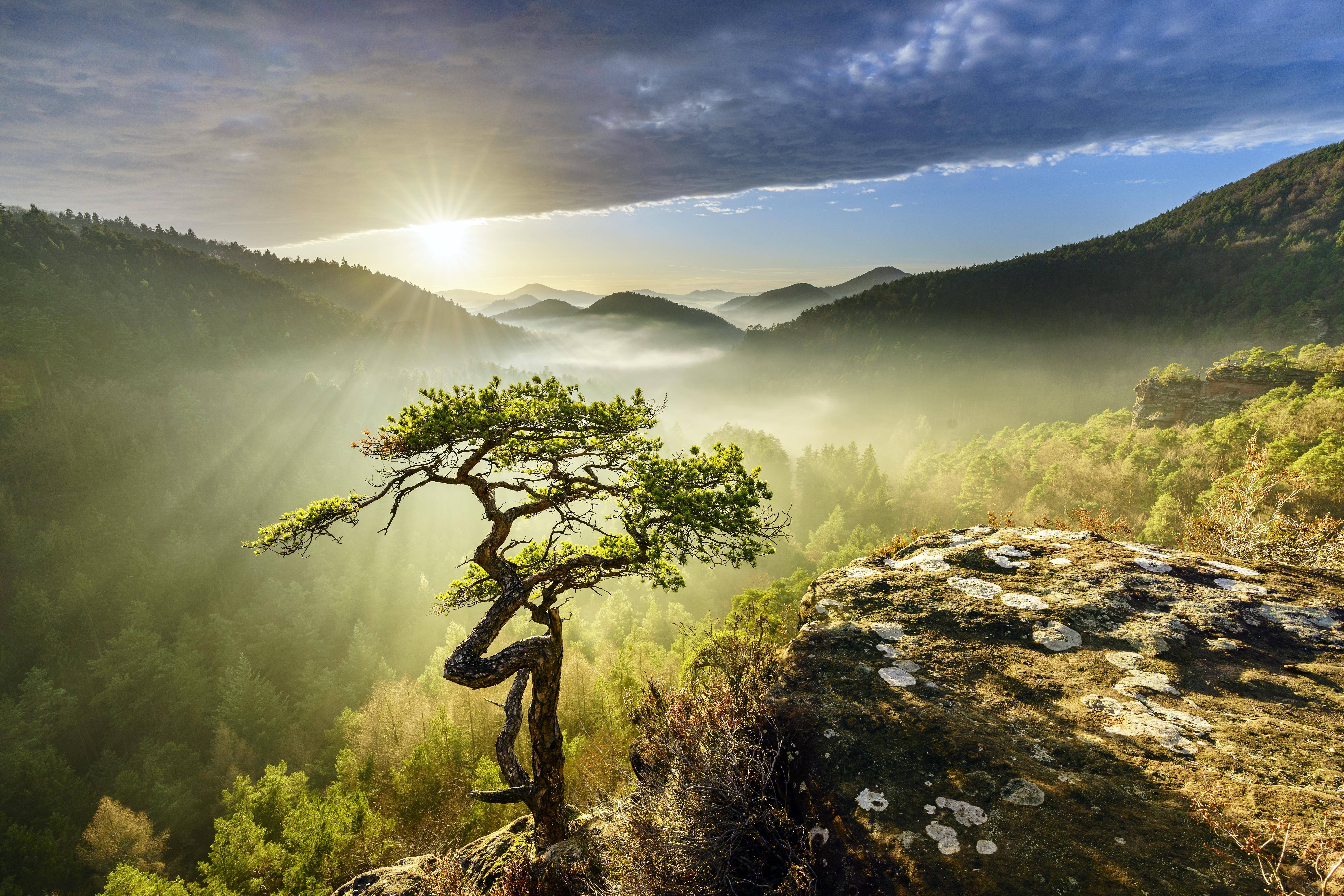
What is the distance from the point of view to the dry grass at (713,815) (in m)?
4.45

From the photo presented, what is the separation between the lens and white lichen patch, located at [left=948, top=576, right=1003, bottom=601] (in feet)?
24.5

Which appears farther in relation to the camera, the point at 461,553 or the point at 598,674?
the point at 461,553

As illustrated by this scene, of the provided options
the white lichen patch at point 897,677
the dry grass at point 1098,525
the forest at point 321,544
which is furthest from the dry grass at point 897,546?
the white lichen patch at point 897,677

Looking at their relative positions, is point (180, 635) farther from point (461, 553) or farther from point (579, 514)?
point (579, 514)

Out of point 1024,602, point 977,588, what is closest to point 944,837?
point 1024,602

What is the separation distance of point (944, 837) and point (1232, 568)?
7.41 m

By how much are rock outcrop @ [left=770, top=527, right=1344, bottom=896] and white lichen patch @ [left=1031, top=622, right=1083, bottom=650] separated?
0.04 meters

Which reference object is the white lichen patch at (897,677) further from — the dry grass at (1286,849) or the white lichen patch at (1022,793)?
the dry grass at (1286,849)

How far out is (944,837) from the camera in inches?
156

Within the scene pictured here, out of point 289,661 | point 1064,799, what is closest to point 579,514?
point 1064,799

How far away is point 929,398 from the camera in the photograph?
520 feet

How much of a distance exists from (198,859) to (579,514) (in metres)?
63.1

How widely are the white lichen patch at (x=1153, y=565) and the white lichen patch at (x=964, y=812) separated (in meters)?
5.92

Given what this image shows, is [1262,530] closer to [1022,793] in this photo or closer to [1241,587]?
[1241,587]
